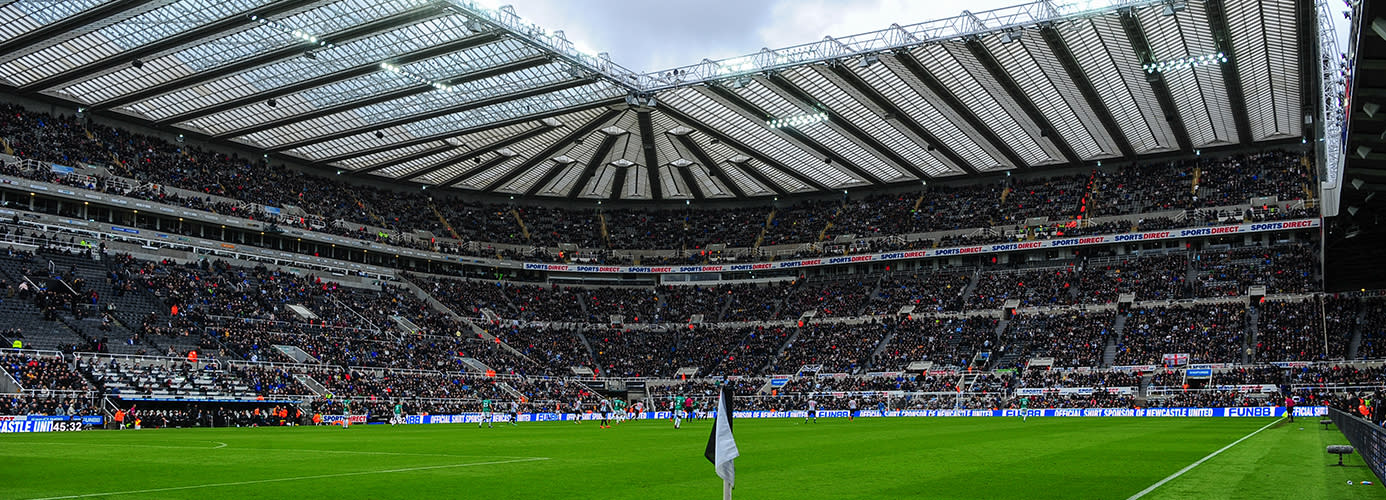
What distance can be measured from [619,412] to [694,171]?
3475 cm

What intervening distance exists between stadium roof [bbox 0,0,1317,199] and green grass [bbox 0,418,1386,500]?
23.8m

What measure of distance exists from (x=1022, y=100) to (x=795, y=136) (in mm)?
16147

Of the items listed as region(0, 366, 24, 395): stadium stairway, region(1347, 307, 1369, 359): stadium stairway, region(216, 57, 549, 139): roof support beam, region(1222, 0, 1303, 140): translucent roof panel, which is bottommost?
region(0, 366, 24, 395): stadium stairway

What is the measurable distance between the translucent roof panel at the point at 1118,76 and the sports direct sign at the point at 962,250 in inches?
270

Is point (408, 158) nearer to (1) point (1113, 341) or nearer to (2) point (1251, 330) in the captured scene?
(1) point (1113, 341)

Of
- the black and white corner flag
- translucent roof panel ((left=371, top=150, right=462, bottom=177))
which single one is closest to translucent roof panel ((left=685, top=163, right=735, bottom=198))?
translucent roof panel ((left=371, top=150, right=462, bottom=177))

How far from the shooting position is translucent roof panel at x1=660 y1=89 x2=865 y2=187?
6159 centimetres

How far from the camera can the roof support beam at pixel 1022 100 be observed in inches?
1979

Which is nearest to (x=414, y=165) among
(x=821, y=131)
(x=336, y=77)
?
(x=336, y=77)

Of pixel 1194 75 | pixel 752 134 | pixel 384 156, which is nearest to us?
pixel 1194 75

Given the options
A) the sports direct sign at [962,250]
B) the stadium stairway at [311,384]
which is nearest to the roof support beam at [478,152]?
the sports direct sign at [962,250]

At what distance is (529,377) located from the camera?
70000mm

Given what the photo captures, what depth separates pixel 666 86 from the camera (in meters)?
57.4

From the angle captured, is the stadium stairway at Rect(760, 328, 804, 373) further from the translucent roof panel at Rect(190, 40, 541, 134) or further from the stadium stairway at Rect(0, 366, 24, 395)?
the stadium stairway at Rect(0, 366, 24, 395)
